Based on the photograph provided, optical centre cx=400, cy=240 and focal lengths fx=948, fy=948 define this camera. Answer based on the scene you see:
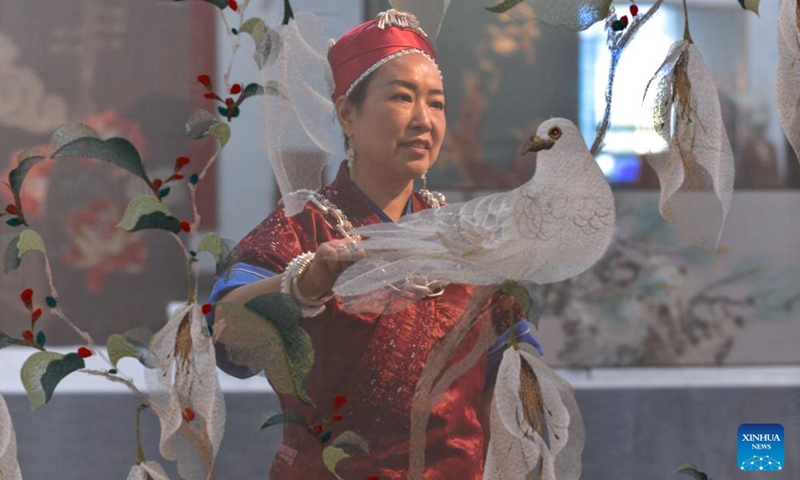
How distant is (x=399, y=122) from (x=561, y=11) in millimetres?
197

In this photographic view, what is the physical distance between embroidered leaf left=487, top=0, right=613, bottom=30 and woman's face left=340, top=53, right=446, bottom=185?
100 millimetres

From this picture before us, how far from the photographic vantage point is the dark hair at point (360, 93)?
0.96 metres

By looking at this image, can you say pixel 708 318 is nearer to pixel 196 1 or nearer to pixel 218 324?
pixel 218 324

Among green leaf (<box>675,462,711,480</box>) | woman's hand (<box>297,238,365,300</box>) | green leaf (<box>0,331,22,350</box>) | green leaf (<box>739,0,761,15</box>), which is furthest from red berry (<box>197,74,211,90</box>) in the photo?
green leaf (<box>675,462,711,480</box>)

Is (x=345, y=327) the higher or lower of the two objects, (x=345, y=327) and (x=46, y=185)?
the lower

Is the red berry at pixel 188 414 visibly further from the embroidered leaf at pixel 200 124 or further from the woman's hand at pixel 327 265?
the embroidered leaf at pixel 200 124

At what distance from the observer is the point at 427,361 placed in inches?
38.1

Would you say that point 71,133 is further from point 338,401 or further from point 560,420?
point 560,420

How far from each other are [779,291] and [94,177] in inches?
31.2

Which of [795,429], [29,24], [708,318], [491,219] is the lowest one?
[795,429]

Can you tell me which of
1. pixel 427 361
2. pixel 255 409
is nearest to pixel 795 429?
pixel 427 361

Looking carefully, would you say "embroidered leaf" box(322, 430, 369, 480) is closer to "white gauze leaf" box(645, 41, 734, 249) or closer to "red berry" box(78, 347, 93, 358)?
"red berry" box(78, 347, 93, 358)

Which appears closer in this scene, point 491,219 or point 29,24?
point 491,219

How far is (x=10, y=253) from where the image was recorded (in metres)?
1.01
